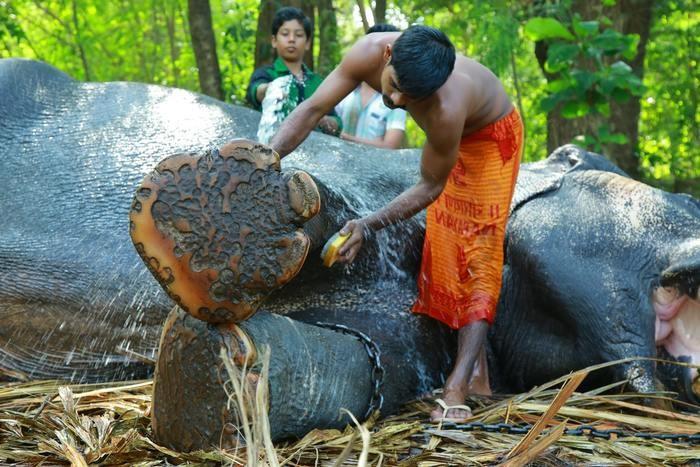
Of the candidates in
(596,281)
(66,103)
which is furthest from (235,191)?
(66,103)

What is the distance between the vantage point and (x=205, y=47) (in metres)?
6.60

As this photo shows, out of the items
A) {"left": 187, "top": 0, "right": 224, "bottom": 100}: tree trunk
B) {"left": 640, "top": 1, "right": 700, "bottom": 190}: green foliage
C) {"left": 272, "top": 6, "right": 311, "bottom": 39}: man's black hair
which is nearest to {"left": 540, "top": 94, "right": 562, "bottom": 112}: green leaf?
{"left": 272, "top": 6, "right": 311, "bottom": 39}: man's black hair

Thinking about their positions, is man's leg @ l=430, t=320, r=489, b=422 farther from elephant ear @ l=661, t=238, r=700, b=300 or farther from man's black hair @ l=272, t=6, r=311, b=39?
man's black hair @ l=272, t=6, r=311, b=39

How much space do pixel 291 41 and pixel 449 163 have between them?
186cm

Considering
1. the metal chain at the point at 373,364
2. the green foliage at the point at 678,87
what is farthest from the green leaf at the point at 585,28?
the green foliage at the point at 678,87

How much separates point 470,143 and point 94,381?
1.26 m

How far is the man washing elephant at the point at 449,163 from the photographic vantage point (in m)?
2.47

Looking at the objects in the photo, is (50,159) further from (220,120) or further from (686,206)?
(686,206)

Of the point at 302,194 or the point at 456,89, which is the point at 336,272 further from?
the point at 302,194

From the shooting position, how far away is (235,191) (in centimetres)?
196

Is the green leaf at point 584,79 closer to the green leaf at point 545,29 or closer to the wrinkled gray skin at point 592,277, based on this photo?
the green leaf at point 545,29

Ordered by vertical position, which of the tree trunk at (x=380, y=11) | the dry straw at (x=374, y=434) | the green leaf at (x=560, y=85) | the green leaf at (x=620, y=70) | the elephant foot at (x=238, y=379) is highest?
the tree trunk at (x=380, y=11)

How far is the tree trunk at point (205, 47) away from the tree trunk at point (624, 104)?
2.23 metres

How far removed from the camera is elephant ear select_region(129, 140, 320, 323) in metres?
1.92
